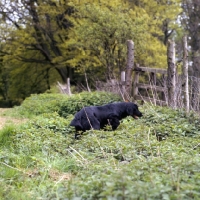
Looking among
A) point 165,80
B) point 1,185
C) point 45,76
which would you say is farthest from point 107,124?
point 45,76

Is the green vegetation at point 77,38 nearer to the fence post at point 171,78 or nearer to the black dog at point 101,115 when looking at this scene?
the fence post at point 171,78

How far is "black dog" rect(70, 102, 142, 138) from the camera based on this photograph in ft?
22.4

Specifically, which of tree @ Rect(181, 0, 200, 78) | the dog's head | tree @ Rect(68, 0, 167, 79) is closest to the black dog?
the dog's head

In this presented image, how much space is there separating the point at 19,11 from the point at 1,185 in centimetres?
2180

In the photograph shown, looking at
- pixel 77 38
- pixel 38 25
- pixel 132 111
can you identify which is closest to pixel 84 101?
pixel 132 111

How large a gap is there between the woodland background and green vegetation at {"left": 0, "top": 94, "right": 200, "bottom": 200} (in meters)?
8.06

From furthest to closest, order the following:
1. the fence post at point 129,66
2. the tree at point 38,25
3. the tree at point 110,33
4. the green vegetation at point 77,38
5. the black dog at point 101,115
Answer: the tree at point 38,25 → the green vegetation at point 77,38 → the tree at point 110,33 → the fence post at point 129,66 → the black dog at point 101,115

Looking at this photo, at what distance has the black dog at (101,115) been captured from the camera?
682 cm

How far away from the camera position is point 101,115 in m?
7.28

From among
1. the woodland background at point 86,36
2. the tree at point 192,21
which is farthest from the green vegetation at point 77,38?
the tree at point 192,21

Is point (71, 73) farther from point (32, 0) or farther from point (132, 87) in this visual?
point (132, 87)

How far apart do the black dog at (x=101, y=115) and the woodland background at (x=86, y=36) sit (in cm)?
775

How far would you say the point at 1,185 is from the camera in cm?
373

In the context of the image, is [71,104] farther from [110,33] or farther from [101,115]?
[110,33]
